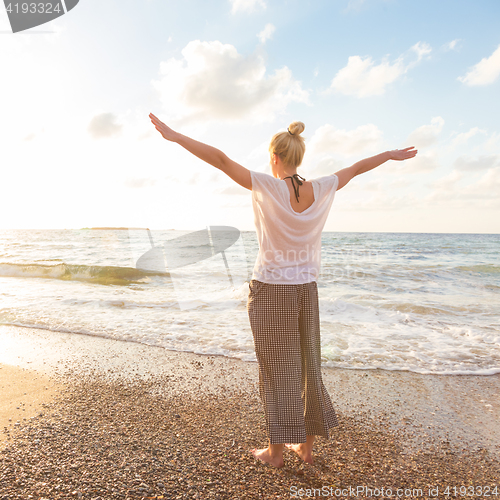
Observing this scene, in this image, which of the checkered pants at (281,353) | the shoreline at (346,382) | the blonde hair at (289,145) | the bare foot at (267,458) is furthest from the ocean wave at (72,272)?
the blonde hair at (289,145)

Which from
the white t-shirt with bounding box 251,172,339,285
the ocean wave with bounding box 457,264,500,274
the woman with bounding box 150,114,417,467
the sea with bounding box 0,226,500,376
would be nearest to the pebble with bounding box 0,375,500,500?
the woman with bounding box 150,114,417,467

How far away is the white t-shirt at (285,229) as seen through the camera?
2.08m

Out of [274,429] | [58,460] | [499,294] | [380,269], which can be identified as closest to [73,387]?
[58,460]

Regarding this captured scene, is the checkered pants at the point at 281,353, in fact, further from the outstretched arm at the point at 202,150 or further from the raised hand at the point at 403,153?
the raised hand at the point at 403,153

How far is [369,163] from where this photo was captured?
245 centimetres

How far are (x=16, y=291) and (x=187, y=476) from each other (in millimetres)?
8321

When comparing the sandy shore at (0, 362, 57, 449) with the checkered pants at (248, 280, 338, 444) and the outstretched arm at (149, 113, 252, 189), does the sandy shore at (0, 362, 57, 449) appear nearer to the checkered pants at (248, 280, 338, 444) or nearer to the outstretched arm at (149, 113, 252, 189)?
the checkered pants at (248, 280, 338, 444)

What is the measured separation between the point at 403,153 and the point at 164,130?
177 centimetres

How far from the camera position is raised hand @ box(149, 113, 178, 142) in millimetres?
1883

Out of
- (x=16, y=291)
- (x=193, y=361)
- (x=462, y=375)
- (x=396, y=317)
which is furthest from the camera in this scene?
(x=16, y=291)

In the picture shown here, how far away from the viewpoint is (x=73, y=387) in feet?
10.7

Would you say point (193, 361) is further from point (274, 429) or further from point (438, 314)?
point (438, 314)

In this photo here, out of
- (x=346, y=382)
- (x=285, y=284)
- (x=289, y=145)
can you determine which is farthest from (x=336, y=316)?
(x=289, y=145)

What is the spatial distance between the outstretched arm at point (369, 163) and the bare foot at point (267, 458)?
175 centimetres
